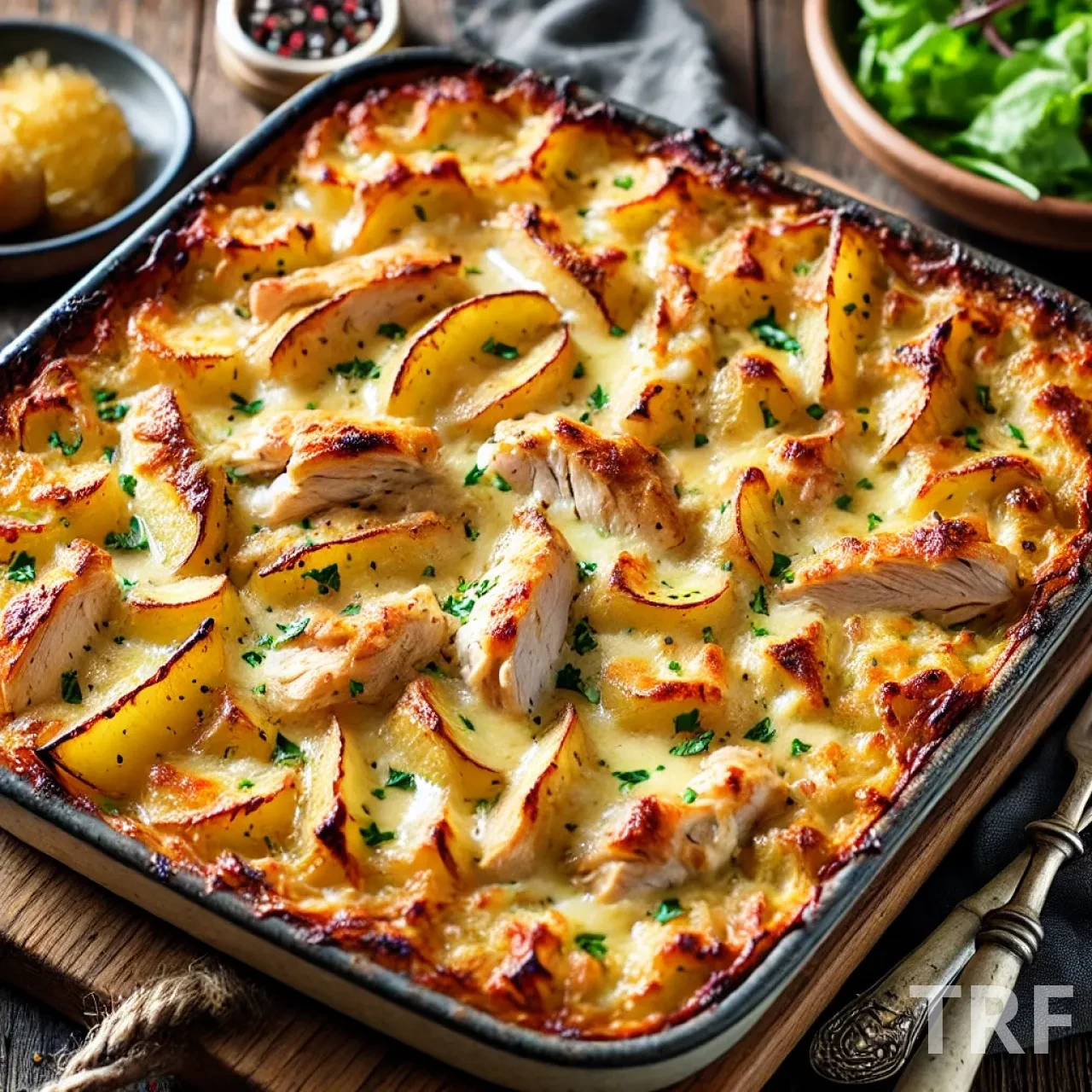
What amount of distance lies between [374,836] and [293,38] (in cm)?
331

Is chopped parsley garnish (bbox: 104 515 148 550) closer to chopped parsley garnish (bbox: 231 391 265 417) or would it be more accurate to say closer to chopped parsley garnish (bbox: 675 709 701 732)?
chopped parsley garnish (bbox: 231 391 265 417)

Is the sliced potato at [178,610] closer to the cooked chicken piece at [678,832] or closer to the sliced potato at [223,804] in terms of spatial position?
the sliced potato at [223,804]

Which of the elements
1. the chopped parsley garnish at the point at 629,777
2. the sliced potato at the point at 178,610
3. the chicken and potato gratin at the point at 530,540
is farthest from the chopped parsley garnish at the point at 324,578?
the chopped parsley garnish at the point at 629,777

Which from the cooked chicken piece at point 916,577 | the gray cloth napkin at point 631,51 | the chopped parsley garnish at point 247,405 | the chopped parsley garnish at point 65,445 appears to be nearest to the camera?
the cooked chicken piece at point 916,577

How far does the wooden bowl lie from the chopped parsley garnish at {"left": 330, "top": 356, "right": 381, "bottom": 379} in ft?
6.32

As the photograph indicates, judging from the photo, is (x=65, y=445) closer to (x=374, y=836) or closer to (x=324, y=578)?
(x=324, y=578)

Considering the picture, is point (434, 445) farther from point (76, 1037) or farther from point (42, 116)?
point (42, 116)

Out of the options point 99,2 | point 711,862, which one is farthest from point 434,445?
point 99,2

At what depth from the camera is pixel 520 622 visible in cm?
355

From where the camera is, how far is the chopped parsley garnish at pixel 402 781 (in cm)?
344

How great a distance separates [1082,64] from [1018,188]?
0.68 meters

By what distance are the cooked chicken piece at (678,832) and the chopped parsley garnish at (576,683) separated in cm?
30

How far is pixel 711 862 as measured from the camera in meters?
3.32

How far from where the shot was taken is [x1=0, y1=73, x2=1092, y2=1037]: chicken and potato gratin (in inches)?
130
